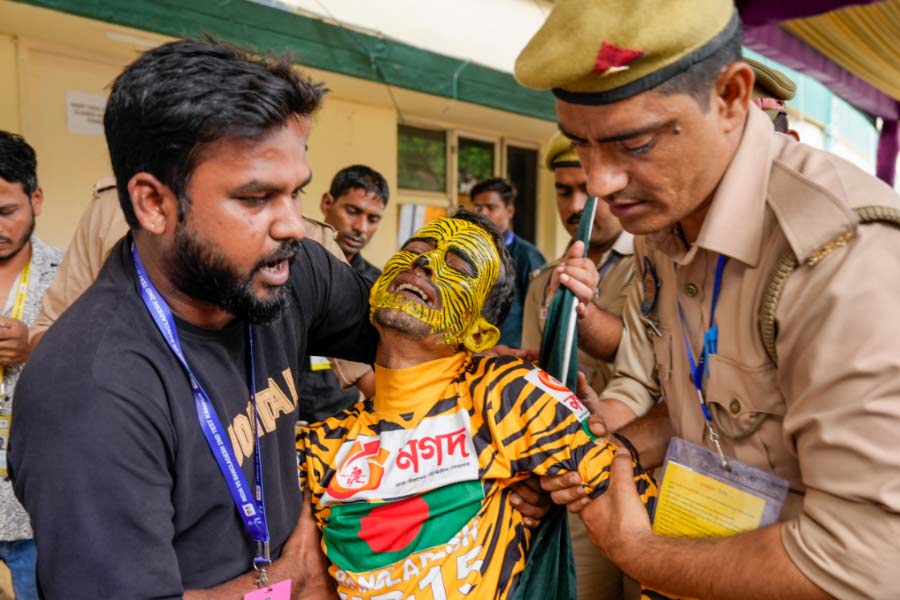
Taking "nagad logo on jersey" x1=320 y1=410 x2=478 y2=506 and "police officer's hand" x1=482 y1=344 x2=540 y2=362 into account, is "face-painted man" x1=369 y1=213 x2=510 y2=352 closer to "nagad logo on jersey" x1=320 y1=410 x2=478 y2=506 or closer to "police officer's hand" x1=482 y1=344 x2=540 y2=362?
"police officer's hand" x1=482 y1=344 x2=540 y2=362

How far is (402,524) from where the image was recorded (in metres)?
1.62

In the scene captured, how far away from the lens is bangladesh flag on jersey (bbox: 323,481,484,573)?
1.62 metres

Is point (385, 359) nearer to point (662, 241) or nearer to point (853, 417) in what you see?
point (662, 241)

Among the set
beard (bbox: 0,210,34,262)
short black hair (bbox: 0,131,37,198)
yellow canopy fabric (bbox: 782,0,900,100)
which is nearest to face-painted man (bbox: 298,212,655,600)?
beard (bbox: 0,210,34,262)

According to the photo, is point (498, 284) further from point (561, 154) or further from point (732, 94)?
point (561, 154)

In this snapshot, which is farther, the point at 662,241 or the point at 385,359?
the point at 385,359

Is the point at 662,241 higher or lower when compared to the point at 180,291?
higher

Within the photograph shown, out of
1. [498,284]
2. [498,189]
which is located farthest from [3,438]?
[498,189]

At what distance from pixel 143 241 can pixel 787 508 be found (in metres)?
1.60

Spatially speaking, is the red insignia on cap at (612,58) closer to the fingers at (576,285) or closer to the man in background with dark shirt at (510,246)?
the fingers at (576,285)

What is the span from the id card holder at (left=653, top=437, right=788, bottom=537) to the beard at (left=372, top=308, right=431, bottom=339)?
74 cm

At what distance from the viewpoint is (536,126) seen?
7.09 meters

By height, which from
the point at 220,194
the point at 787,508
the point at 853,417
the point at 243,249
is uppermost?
the point at 220,194

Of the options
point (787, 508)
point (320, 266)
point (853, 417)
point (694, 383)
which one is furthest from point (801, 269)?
point (320, 266)
